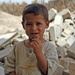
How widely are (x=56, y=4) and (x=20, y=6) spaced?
2700 millimetres

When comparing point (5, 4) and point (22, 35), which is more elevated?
point (5, 4)

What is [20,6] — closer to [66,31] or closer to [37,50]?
[66,31]

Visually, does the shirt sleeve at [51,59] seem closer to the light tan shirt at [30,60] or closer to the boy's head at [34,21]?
the light tan shirt at [30,60]

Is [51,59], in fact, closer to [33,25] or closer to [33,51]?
[33,51]

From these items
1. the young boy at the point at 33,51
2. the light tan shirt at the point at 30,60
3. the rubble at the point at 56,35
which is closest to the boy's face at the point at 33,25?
the young boy at the point at 33,51

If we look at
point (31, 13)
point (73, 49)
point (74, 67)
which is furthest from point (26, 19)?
point (73, 49)

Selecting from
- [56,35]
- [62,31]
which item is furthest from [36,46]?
[62,31]

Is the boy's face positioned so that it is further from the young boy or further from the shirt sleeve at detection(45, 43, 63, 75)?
the shirt sleeve at detection(45, 43, 63, 75)

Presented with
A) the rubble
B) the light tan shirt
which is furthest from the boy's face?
the rubble

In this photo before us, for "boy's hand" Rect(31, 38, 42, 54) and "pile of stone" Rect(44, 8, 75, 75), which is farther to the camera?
"pile of stone" Rect(44, 8, 75, 75)

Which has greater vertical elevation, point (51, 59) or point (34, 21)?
point (34, 21)

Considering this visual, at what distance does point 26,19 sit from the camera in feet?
6.69

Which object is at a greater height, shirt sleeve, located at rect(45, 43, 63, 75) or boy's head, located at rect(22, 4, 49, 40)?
boy's head, located at rect(22, 4, 49, 40)

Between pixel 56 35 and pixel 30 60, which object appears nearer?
pixel 30 60
